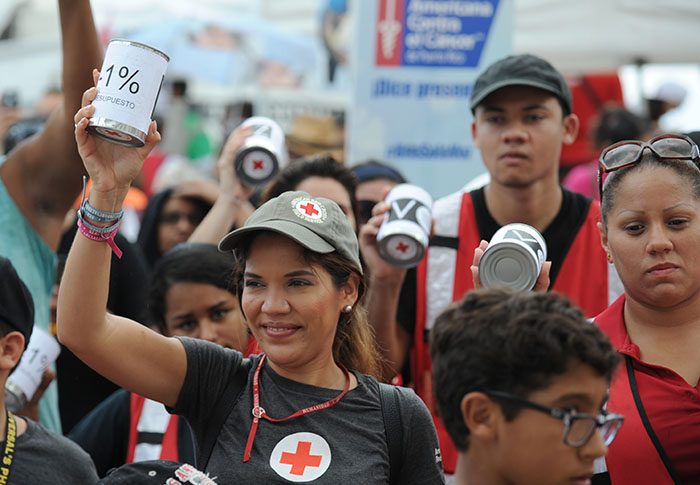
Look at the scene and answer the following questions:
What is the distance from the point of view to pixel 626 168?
114 inches

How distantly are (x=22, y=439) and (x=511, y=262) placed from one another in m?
1.58

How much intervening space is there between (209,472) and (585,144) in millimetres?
6962

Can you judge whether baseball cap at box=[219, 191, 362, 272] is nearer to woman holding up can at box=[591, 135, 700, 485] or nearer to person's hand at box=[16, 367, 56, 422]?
woman holding up can at box=[591, 135, 700, 485]

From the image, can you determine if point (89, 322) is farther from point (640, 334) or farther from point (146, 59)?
point (640, 334)

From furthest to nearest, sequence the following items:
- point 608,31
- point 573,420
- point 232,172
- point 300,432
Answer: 1. point 608,31
2. point 232,172
3. point 300,432
4. point 573,420

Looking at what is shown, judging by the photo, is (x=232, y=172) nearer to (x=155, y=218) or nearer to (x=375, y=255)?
(x=375, y=255)

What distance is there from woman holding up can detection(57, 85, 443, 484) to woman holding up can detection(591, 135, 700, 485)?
60 centimetres

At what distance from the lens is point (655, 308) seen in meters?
2.84

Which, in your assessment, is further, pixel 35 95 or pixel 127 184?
pixel 35 95

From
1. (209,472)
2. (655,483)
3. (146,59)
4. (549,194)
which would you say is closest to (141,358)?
(209,472)

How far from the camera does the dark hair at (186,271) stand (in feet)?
12.4

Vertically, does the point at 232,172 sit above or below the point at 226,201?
above

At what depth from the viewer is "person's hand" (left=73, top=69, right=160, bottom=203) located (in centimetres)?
241

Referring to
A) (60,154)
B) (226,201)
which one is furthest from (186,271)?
(60,154)
